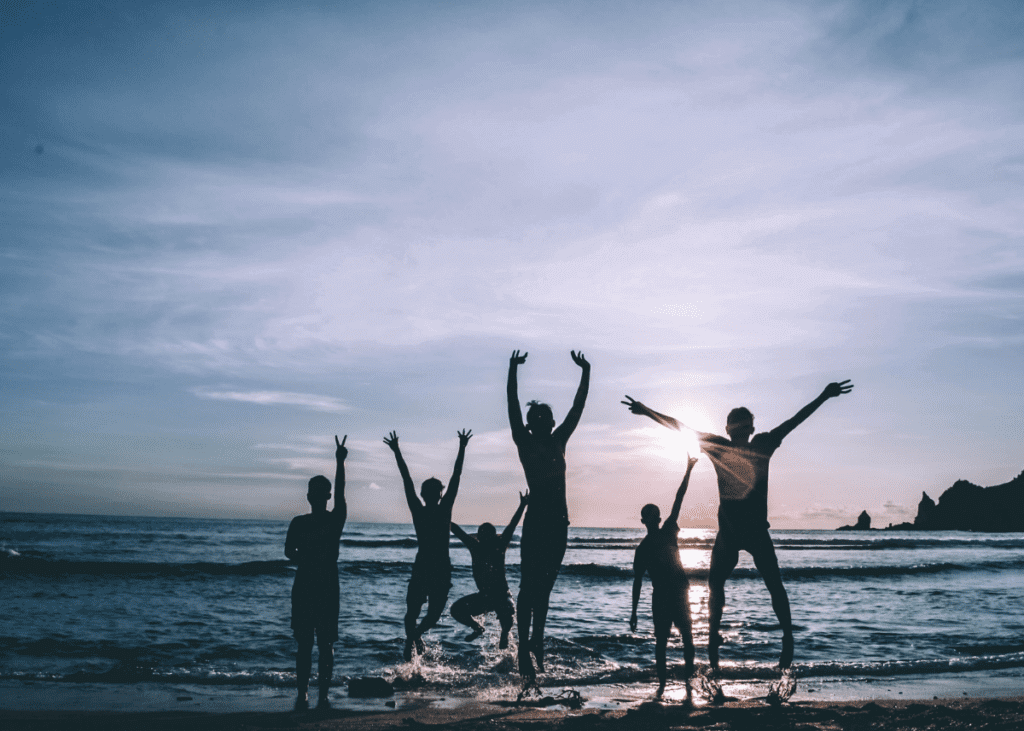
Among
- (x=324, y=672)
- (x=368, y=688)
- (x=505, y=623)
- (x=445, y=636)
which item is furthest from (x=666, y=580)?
(x=445, y=636)

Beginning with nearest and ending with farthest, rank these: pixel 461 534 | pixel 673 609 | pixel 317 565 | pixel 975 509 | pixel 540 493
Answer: pixel 540 493, pixel 317 565, pixel 673 609, pixel 461 534, pixel 975 509

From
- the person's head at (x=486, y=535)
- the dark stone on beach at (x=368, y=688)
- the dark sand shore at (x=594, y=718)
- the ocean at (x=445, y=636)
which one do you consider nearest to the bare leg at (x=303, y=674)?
the dark sand shore at (x=594, y=718)

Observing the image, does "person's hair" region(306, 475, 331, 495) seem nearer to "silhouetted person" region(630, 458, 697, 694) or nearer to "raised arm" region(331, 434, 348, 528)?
"raised arm" region(331, 434, 348, 528)

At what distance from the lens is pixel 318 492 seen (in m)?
6.13

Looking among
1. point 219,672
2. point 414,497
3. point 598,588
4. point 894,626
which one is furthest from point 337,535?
point 598,588

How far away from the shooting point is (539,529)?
5.65 metres

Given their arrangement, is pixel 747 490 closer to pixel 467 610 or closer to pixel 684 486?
pixel 684 486

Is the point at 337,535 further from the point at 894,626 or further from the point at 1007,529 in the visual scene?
the point at 1007,529

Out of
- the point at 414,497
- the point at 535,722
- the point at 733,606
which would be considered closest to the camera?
the point at 535,722

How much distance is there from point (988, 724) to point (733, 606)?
10.5 metres

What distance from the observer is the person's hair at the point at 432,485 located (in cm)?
805

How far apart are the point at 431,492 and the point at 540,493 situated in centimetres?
265

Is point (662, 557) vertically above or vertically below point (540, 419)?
below

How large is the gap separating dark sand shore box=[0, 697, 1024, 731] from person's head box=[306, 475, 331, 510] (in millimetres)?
1713
